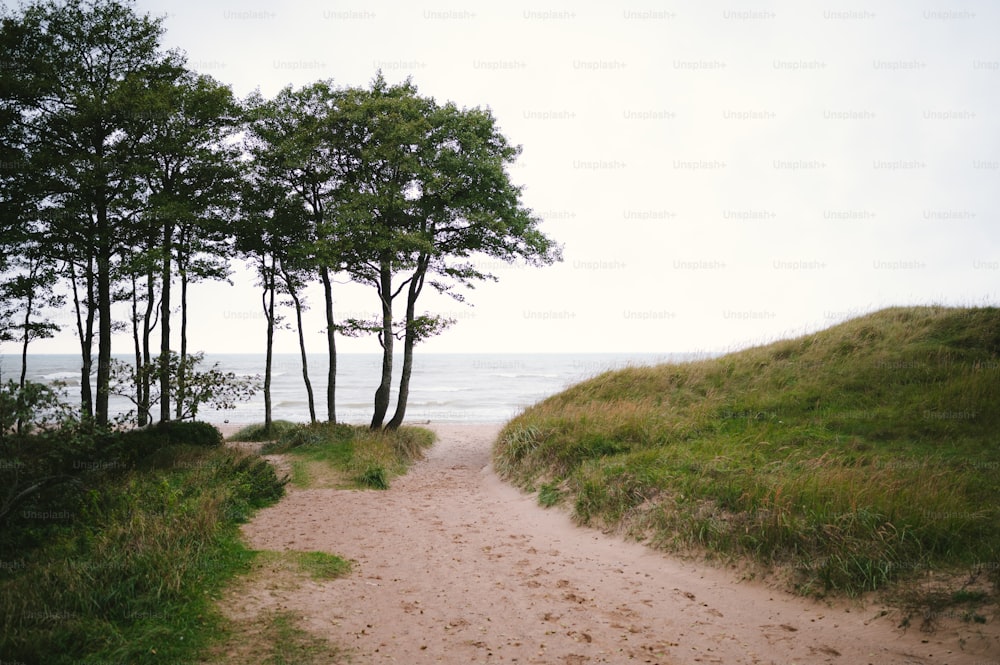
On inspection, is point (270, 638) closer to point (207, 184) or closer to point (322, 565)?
point (322, 565)

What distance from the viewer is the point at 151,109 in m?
14.5

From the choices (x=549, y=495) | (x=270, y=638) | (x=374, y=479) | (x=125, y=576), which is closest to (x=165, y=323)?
(x=374, y=479)

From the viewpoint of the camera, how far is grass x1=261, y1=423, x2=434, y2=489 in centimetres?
1282

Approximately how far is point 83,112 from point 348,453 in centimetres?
1180

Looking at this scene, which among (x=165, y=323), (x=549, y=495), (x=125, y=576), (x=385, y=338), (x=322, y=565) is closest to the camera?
(x=125, y=576)

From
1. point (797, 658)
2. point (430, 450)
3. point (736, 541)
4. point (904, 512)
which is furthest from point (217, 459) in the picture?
point (904, 512)

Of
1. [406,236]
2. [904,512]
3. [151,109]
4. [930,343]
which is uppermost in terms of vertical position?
[151,109]

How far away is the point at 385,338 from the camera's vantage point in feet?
56.6

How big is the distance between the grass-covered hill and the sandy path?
647 millimetres

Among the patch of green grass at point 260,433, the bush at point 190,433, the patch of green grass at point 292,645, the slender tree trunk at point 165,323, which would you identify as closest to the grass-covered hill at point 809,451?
the patch of green grass at point 292,645

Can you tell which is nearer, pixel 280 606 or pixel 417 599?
pixel 280 606

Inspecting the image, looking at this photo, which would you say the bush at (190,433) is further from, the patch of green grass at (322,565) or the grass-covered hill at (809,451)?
the patch of green grass at (322,565)

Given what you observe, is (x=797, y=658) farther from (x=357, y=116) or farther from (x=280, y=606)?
(x=357, y=116)

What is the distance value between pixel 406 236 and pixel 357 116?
14.4ft
